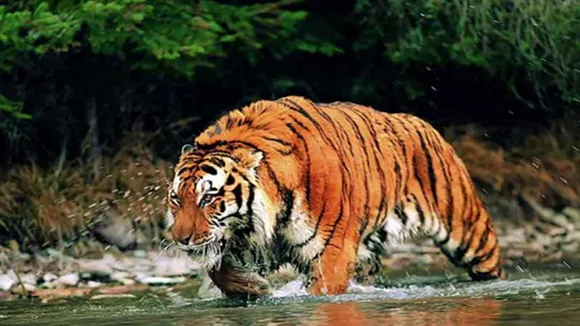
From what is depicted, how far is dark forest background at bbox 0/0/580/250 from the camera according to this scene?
13.2 m

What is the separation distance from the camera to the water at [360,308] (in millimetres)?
8016

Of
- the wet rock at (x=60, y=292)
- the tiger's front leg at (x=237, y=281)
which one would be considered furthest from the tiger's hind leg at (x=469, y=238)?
the wet rock at (x=60, y=292)

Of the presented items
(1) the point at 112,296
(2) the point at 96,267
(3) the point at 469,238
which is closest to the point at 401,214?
(3) the point at 469,238

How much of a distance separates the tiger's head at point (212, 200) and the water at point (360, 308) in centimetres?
39

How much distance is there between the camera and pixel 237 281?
31.4 ft

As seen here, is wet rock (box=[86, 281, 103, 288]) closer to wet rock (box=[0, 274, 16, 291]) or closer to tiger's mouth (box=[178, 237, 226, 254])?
wet rock (box=[0, 274, 16, 291])

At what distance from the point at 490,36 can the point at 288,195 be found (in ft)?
18.5

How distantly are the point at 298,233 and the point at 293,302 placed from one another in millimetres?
454

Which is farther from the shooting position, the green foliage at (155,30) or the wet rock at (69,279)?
the wet rock at (69,279)

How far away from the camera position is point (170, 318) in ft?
28.5

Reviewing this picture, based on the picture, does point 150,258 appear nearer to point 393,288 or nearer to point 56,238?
point 56,238

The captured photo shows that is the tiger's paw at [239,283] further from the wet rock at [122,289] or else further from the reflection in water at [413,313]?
the wet rock at [122,289]

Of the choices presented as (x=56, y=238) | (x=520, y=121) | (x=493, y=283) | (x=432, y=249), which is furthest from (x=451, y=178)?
(x=520, y=121)

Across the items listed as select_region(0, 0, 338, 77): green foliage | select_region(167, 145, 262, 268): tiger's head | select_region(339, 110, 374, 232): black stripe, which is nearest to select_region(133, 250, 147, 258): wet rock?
select_region(0, 0, 338, 77): green foliage
